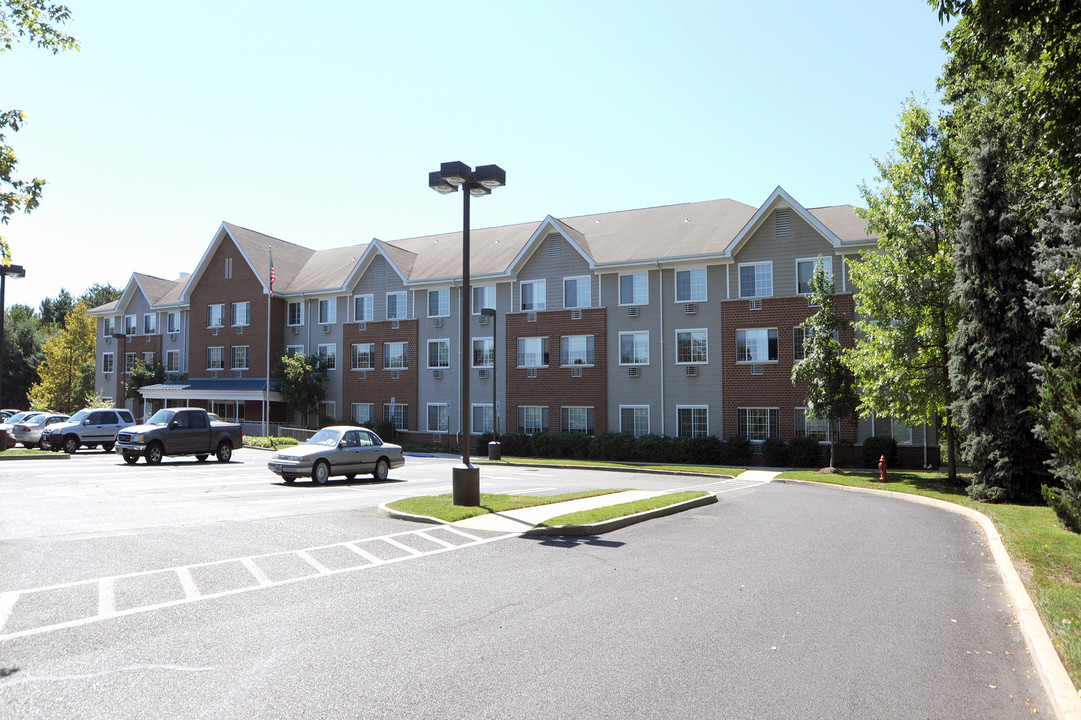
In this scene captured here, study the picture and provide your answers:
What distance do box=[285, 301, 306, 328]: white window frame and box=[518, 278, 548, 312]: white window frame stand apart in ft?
55.4

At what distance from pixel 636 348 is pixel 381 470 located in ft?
61.0

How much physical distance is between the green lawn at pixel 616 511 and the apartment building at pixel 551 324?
1861cm

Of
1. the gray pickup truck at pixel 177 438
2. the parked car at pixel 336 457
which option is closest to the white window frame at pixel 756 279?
the parked car at pixel 336 457

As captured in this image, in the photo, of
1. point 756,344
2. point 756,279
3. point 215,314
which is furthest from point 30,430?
point 756,279

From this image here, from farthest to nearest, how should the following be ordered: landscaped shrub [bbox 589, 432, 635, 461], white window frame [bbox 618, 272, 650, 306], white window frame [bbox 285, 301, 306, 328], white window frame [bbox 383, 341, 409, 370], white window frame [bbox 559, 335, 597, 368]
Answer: white window frame [bbox 285, 301, 306, 328] < white window frame [bbox 383, 341, 409, 370] < white window frame [bbox 559, 335, 597, 368] < white window frame [bbox 618, 272, 650, 306] < landscaped shrub [bbox 589, 432, 635, 461]

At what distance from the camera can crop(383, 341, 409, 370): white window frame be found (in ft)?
147

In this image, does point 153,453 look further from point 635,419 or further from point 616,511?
point 635,419

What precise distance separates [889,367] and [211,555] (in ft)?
73.2

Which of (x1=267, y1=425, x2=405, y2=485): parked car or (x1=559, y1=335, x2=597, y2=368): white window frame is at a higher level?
(x1=559, y1=335, x2=597, y2=368): white window frame

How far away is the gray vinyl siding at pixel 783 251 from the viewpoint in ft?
111

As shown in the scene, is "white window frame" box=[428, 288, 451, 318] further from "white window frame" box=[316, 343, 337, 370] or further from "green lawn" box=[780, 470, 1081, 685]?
"green lawn" box=[780, 470, 1081, 685]

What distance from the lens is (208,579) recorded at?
8555 millimetres

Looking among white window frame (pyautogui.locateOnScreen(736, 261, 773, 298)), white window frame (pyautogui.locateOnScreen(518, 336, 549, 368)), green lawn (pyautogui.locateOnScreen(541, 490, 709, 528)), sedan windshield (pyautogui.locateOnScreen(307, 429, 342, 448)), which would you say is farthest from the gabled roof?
green lawn (pyautogui.locateOnScreen(541, 490, 709, 528))

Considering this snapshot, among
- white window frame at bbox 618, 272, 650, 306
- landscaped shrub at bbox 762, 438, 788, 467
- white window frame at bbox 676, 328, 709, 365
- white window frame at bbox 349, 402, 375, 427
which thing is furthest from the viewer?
white window frame at bbox 349, 402, 375, 427
